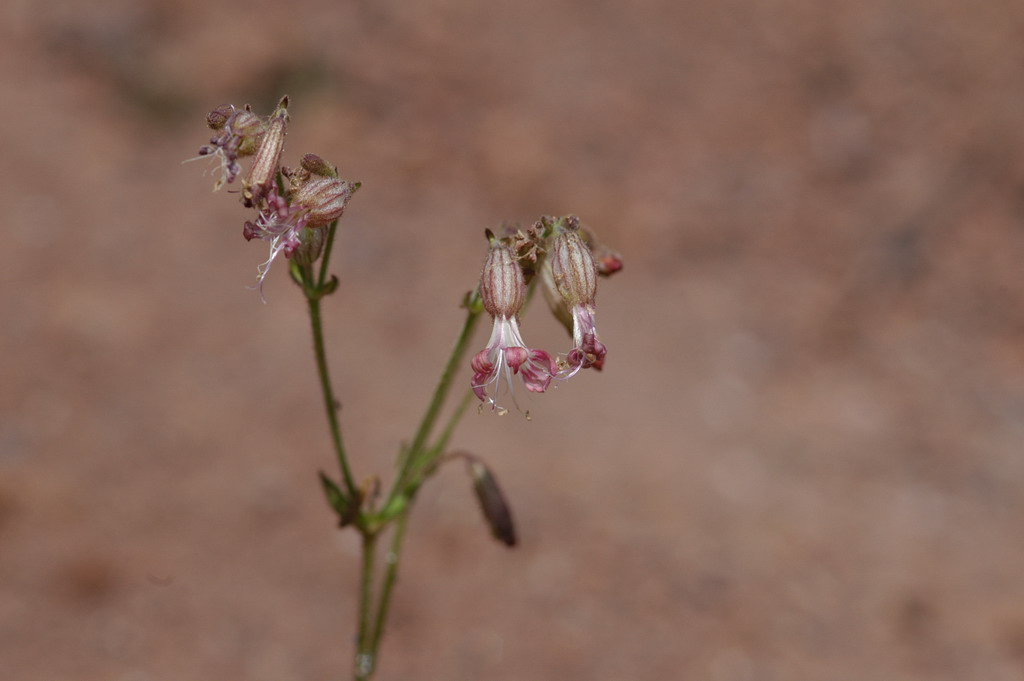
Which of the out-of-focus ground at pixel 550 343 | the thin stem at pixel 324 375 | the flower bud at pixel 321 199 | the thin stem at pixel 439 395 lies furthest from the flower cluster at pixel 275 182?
the out-of-focus ground at pixel 550 343

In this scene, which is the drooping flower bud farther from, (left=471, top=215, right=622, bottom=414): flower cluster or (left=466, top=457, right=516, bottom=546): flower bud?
(left=466, top=457, right=516, bottom=546): flower bud

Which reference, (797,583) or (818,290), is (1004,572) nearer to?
(797,583)

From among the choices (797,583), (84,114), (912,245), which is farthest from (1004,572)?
(84,114)

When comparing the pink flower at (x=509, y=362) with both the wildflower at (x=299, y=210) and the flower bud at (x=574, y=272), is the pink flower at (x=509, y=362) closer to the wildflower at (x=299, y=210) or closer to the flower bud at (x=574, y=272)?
the flower bud at (x=574, y=272)

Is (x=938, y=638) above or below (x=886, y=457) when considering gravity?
below

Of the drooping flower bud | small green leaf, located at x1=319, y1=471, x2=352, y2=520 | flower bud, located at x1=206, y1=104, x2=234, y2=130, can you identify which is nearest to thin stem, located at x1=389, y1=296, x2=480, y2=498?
small green leaf, located at x1=319, y1=471, x2=352, y2=520

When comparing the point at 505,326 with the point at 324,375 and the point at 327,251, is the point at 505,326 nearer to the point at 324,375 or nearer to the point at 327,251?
the point at 327,251

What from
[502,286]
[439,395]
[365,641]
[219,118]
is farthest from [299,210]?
[365,641]
